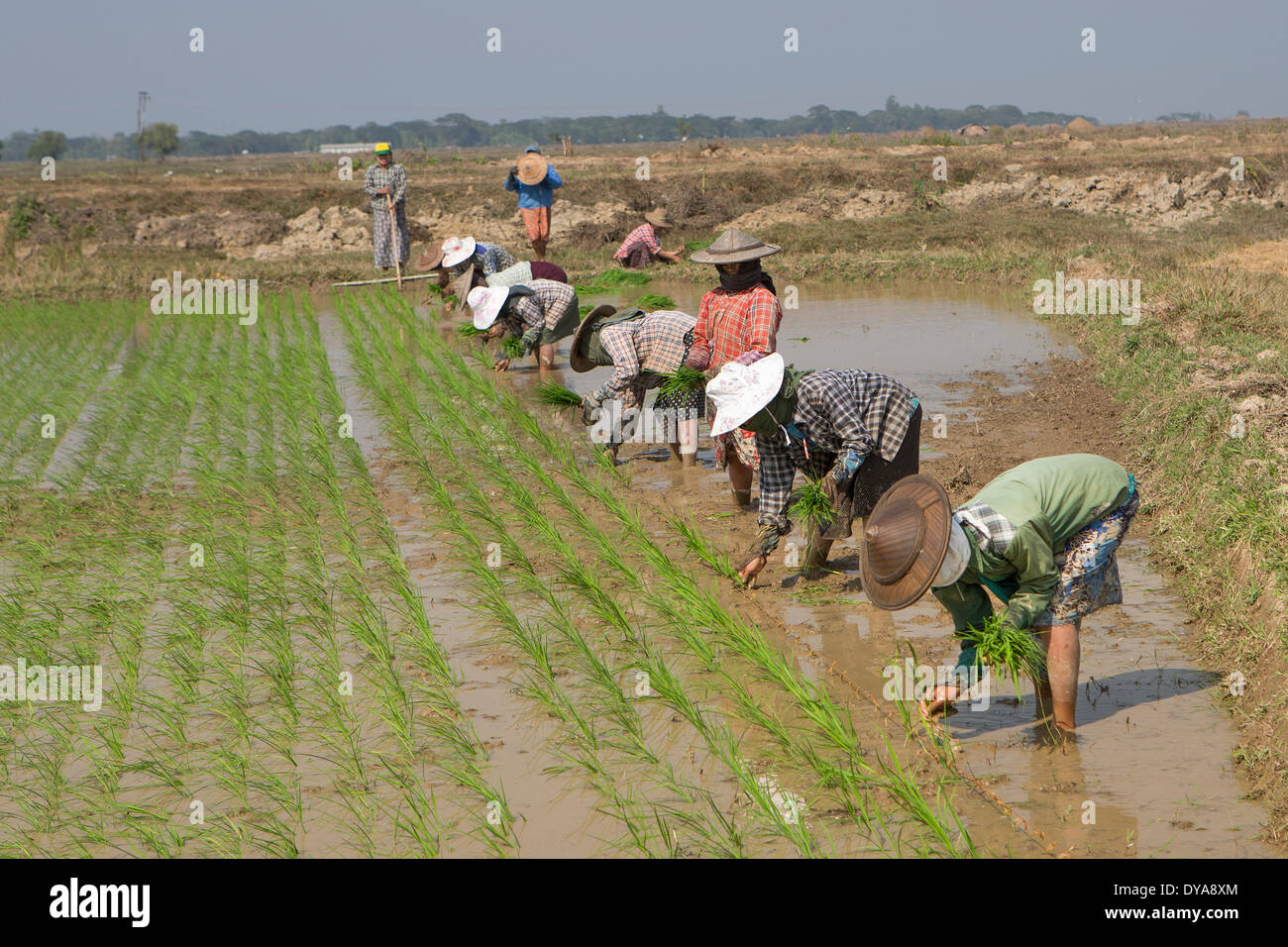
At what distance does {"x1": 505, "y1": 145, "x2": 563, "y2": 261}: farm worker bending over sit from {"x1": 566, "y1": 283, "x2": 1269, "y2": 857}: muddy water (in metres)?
6.03

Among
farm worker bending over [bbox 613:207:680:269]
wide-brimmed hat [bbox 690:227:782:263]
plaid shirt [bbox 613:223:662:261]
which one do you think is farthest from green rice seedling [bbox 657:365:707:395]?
plaid shirt [bbox 613:223:662:261]

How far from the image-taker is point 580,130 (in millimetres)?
107750

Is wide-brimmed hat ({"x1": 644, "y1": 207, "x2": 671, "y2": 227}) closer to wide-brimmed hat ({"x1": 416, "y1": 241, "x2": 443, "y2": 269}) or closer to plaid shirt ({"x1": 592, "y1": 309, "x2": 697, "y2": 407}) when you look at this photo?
wide-brimmed hat ({"x1": 416, "y1": 241, "x2": 443, "y2": 269})

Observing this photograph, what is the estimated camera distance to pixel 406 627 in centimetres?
411

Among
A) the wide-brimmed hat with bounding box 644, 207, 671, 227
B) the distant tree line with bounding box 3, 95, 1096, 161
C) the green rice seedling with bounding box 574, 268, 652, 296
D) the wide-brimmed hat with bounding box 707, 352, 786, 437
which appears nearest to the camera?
the wide-brimmed hat with bounding box 707, 352, 786, 437

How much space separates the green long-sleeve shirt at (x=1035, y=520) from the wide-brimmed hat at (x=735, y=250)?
2195 mm

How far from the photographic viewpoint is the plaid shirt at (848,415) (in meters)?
4.02

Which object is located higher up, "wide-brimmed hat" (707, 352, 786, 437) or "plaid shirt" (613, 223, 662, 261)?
"plaid shirt" (613, 223, 662, 261)

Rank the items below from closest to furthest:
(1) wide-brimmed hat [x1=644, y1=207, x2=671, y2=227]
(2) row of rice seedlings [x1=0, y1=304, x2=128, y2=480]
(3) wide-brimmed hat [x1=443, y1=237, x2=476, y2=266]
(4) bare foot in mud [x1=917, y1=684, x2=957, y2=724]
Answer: (4) bare foot in mud [x1=917, y1=684, x2=957, y2=724], (2) row of rice seedlings [x1=0, y1=304, x2=128, y2=480], (3) wide-brimmed hat [x1=443, y1=237, x2=476, y2=266], (1) wide-brimmed hat [x1=644, y1=207, x2=671, y2=227]

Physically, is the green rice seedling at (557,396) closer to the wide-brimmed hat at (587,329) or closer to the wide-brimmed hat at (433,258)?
the wide-brimmed hat at (587,329)

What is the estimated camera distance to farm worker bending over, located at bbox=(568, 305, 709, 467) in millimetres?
5828
